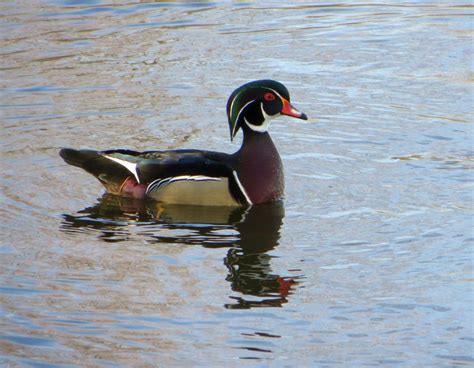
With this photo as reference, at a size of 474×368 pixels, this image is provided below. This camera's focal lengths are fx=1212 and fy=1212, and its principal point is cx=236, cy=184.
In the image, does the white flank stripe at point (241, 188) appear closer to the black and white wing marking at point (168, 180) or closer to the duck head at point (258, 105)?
the black and white wing marking at point (168, 180)

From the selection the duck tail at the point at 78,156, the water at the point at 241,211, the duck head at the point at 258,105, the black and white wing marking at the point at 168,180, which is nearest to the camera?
the water at the point at 241,211

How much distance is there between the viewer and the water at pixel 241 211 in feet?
26.7

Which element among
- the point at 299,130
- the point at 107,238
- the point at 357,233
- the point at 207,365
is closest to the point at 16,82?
the point at 299,130

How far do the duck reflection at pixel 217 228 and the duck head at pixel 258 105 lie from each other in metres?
0.86

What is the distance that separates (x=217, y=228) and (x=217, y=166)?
0.84m

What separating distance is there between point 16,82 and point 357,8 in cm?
592

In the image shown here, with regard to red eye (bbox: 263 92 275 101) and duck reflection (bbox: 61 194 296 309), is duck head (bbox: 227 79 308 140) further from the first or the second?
duck reflection (bbox: 61 194 296 309)

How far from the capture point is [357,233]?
10.1 meters

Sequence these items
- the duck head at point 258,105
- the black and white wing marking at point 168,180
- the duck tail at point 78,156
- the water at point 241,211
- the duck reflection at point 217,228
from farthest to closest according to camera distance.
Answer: the duck tail at point 78,156, the duck head at point 258,105, the black and white wing marking at point 168,180, the duck reflection at point 217,228, the water at point 241,211

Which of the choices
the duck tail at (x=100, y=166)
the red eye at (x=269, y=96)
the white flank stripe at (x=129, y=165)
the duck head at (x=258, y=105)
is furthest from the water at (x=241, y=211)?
the red eye at (x=269, y=96)

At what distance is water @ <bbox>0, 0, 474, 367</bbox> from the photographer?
814 centimetres

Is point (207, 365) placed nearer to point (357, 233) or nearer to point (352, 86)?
point (357, 233)

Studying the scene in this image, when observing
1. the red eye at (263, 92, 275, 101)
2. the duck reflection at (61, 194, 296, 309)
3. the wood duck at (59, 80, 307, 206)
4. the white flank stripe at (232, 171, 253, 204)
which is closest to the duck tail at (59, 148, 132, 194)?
the wood duck at (59, 80, 307, 206)

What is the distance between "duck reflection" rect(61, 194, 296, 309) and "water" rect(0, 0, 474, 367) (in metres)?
0.03
